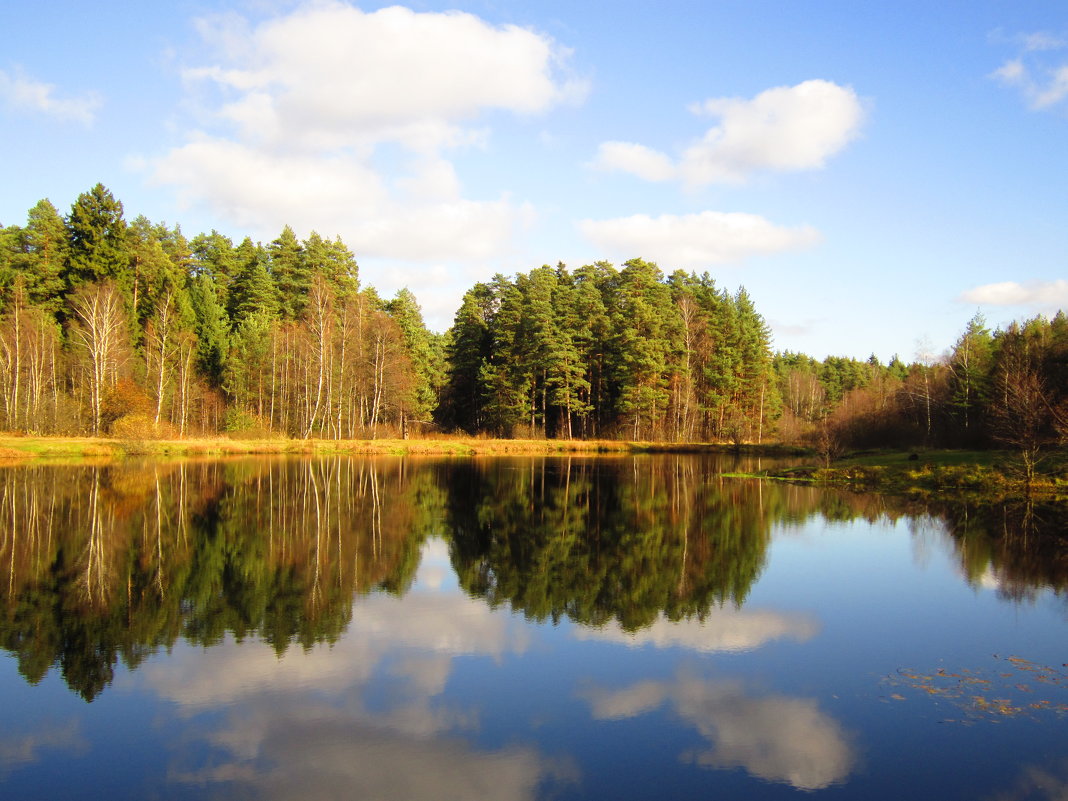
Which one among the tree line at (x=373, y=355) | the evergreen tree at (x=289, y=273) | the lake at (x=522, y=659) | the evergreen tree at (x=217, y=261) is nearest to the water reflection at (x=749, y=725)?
the lake at (x=522, y=659)

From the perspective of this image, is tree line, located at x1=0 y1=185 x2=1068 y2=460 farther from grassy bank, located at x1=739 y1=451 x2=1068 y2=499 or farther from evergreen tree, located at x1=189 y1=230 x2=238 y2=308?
grassy bank, located at x1=739 y1=451 x2=1068 y2=499

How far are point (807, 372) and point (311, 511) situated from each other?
335 ft

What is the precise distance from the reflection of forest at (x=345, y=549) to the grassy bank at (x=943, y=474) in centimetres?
394

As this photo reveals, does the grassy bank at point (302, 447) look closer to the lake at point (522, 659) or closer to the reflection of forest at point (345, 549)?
the reflection of forest at point (345, 549)

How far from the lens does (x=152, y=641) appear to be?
1013cm

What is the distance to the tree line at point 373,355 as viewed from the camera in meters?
47.1

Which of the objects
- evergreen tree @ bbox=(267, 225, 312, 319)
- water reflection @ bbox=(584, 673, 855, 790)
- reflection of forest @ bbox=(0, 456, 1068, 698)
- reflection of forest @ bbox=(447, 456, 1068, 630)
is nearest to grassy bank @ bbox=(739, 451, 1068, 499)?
reflection of forest @ bbox=(447, 456, 1068, 630)

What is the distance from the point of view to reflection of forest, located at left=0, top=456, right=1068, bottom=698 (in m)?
11.1

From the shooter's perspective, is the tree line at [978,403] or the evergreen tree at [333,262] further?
the evergreen tree at [333,262]

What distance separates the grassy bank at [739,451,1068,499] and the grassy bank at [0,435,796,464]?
18152 mm

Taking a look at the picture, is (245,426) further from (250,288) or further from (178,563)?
(178,563)

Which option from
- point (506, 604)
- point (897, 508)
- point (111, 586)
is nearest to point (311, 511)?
point (111, 586)

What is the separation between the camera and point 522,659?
32.1ft

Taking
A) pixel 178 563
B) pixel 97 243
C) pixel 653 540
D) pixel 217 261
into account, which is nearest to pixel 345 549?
pixel 178 563
